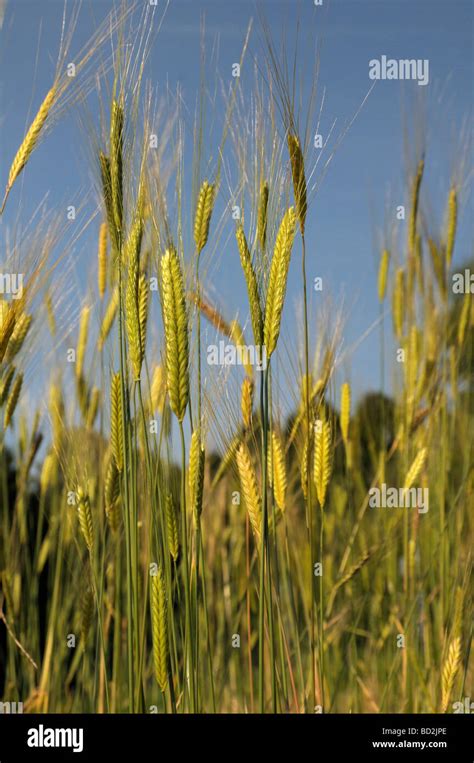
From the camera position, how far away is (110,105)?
127 cm

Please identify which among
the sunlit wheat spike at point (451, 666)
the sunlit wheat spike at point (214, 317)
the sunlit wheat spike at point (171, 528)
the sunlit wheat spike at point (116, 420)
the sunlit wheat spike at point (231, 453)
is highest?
the sunlit wheat spike at point (214, 317)

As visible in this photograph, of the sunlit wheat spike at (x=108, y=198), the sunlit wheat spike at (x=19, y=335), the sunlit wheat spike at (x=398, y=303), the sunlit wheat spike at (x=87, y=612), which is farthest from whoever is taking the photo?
the sunlit wheat spike at (x=398, y=303)

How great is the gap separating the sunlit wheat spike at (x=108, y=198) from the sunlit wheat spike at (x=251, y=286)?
0.64 ft

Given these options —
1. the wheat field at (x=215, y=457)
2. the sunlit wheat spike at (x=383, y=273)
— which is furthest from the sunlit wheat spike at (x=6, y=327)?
the sunlit wheat spike at (x=383, y=273)

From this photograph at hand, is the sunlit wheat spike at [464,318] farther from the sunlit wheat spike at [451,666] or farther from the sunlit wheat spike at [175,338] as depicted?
the sunlit wheat spike at [175,338]

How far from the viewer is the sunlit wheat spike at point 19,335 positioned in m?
1.40

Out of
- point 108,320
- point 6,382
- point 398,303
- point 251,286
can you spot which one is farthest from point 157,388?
point 398,303

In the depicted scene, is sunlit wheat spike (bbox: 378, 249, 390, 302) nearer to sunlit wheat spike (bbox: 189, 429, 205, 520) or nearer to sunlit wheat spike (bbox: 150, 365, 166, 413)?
sunlit wheat spike (bbox: 150, 365, 166, 413)

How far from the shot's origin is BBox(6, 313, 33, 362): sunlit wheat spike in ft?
4.59

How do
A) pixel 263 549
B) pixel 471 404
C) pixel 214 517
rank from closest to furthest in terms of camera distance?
pixel 263 549 → pixel 471 404 → pixel 214 517
